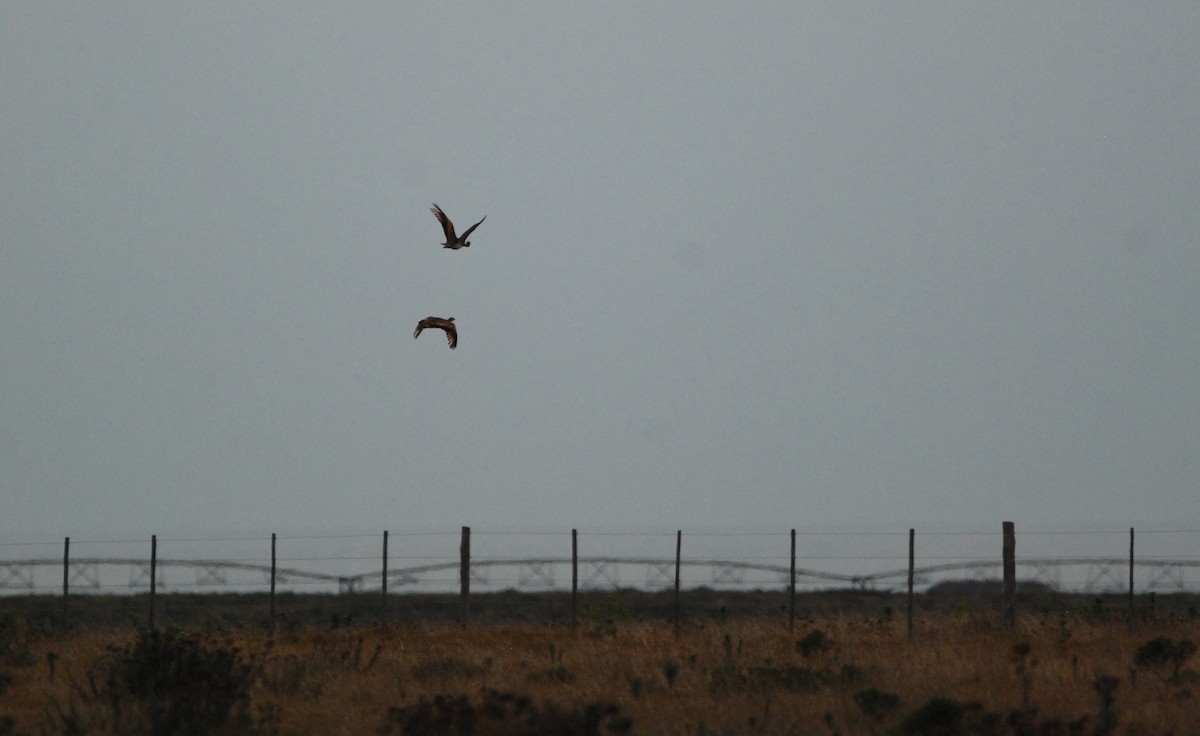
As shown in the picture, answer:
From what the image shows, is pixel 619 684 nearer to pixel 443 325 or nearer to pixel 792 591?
pixel 443 325

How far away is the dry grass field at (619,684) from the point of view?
10.5 meters

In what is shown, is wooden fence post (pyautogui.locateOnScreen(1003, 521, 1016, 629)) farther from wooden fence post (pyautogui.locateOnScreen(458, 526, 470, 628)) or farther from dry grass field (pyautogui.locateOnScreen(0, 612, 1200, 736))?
wooden fence post (pyautogui.locateOnScreen(458, 526, 470, 628))

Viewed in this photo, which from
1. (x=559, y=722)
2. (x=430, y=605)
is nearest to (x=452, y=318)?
(x=559, y=722)

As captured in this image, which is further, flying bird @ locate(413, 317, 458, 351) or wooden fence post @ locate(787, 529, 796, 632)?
wooden fence post @ locate(787, 529, 796, 632)

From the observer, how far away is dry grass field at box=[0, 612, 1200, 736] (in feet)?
34.3

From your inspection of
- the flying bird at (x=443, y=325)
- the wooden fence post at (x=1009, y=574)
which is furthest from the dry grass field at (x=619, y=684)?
the flying bird at (x=443, y=325)

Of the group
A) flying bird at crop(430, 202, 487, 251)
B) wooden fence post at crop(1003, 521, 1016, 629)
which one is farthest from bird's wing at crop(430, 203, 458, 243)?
wooden fence post at crop(1003, 521, 1016, 629)

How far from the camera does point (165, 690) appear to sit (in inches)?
452

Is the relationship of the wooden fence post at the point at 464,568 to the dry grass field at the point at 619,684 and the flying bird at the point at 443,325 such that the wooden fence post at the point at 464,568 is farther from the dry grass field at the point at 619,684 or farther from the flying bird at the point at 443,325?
the flying bird at the point at 443,325

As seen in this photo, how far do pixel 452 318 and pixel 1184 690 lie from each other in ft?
28.3

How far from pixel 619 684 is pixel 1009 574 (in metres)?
9.19

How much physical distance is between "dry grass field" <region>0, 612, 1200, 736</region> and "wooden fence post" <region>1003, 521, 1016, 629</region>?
2.05ft

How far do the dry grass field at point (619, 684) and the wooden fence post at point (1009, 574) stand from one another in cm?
63

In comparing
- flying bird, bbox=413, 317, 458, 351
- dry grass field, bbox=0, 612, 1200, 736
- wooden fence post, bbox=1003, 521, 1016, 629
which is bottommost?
dry grass field, bbox=0, 612, 1200, 736
